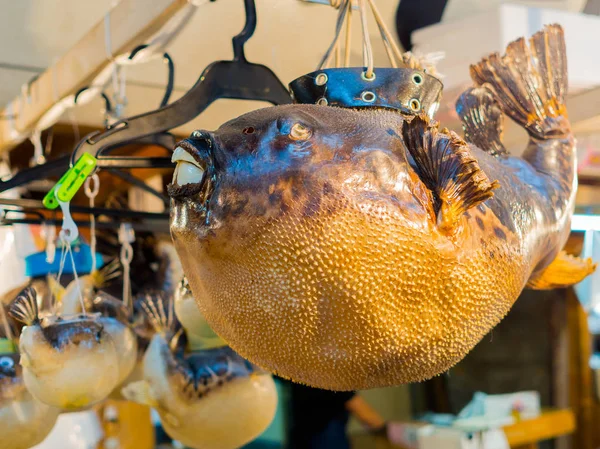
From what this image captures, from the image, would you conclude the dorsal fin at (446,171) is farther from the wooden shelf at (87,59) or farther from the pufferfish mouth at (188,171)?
the wooden shelf at (87,59)

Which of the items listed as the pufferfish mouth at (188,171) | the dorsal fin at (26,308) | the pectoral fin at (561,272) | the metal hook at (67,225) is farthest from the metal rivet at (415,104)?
the dorsal fin at (26,308)

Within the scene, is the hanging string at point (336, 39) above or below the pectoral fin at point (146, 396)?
above

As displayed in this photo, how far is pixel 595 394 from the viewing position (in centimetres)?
194

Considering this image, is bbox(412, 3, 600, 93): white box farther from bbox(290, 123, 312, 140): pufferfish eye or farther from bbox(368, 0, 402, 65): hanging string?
bbox(290, 123, 312, 140): pufferfish eye

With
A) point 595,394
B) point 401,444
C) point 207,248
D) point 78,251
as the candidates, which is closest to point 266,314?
point 207,248

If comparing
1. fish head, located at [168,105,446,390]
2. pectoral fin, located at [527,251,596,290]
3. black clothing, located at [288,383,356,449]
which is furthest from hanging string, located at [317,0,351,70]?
black clothing, located at [288,383,356,449]

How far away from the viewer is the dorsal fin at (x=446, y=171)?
40 cm

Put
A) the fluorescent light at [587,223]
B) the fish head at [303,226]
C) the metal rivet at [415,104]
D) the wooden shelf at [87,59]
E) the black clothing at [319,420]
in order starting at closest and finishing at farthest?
the fish head at [303,226]
the metal rivet at [415,104]
the wooden shelf at [87,59]
the fluorescent light at [587,223]
the black clothing at [319,420]

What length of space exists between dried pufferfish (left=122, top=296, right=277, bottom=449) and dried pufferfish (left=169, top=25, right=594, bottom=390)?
16.3 inches

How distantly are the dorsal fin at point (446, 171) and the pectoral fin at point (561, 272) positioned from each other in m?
0.31

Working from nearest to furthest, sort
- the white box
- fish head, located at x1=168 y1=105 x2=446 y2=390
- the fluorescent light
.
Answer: fish head, located at x1=168 y1=105 x2=446 y2=390 < the white box < the fluorescent light

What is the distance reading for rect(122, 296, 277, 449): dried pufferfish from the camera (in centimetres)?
85

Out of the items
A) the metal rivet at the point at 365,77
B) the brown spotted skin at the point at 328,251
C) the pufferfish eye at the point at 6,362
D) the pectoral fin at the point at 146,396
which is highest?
the metal rivet at the point at 365,77

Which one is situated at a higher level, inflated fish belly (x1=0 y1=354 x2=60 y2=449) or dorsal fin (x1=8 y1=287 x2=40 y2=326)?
dorsal fin (x1=8 y1=287 x2=40 y2=326)
